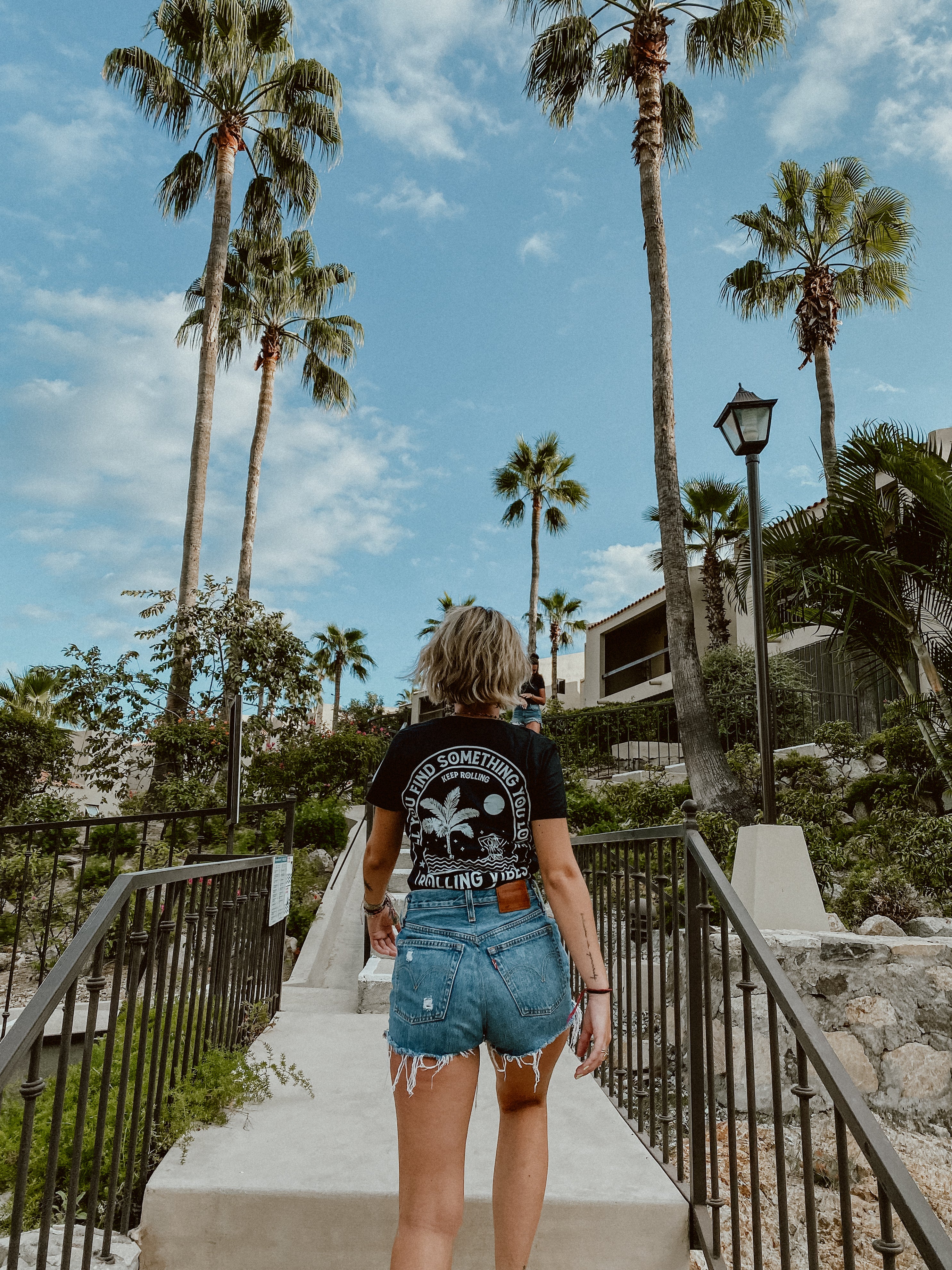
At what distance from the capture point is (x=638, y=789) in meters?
10.7

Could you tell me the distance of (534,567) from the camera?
922 inches

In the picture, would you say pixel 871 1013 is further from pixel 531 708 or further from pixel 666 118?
pixel 666 118

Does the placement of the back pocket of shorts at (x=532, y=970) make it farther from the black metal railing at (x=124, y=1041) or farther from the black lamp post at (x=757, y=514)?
the black lamp post at (x=757, y=514)

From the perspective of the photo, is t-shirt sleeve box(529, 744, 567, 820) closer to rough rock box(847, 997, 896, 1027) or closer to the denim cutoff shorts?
the denim cutoff shorts

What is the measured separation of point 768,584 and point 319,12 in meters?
14.4

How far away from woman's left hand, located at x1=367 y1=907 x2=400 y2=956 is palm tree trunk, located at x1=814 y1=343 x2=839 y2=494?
45.5 ft

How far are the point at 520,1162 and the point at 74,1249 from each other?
142 centimetres

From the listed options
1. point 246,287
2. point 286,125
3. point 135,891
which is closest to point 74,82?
point 286,125

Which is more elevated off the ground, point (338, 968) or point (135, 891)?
point (135, 891)

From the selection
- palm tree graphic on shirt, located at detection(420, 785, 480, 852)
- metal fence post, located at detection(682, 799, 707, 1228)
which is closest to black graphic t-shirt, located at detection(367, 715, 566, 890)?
palm tree graphic on shirt, located at detection(420, 785, 480, 852)

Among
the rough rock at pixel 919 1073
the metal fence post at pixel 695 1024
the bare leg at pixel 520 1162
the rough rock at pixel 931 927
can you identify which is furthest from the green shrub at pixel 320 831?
the bare leg at pixel 520 1162

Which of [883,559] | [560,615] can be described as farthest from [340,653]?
[883,559]

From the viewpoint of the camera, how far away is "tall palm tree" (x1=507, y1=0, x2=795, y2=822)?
941 cm

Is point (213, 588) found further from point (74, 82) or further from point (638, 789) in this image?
point (74, 82)
